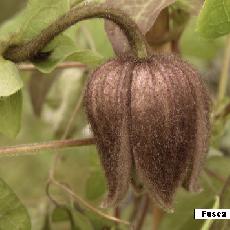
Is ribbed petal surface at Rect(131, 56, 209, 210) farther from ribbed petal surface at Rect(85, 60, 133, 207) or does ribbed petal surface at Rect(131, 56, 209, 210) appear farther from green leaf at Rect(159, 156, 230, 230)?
green leaf at Rect(159, 156, 230, 230)

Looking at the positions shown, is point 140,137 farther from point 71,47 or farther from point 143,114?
point 71,47

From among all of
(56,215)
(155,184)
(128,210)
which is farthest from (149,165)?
(128,210)

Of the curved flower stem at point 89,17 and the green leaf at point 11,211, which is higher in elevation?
the curved flower stem at point 89,17

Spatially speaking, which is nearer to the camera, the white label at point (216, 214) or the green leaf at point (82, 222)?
the white label at point (216, 214)

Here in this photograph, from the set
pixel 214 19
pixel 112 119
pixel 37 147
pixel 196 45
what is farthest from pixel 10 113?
pixel 196 45

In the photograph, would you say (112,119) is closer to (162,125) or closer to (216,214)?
(162,125)

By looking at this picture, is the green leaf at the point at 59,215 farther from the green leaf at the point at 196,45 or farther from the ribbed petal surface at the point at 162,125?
the green leaf at the point at 196,45

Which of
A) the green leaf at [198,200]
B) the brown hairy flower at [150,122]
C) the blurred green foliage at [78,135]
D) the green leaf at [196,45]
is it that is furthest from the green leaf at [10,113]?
the green leaf at [196,45]

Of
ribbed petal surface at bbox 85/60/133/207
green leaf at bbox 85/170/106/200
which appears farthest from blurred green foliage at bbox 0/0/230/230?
ribbed petal surface at bbox 85/60/133/207
